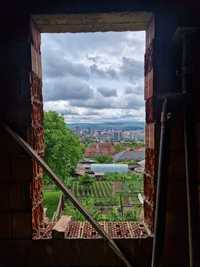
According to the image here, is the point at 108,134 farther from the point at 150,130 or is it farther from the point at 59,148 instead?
the point at 59,148

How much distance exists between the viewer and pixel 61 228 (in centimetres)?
165

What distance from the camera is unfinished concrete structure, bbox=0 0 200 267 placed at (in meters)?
1.56

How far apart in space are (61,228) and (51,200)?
0.39 metres

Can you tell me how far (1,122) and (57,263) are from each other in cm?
77

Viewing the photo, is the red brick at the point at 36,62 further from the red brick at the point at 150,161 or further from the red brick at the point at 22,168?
the red brick at the point at 150,161

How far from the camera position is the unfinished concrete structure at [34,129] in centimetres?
156

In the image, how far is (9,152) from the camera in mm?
1589

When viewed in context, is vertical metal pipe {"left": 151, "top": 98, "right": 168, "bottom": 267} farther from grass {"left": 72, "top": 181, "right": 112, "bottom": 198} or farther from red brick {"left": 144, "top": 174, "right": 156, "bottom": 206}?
grass {"left": 72, "top": 181, "right": 112, "bottom": 198}

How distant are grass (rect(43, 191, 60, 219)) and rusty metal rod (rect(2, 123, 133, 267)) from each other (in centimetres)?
45

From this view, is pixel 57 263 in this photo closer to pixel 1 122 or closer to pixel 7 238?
pixel 7 238

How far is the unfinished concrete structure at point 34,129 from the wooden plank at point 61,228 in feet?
0.12

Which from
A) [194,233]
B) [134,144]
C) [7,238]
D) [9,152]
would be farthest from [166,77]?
[7,238]

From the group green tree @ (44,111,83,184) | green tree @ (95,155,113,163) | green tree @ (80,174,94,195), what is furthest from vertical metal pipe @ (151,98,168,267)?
green tree @ (44,111,83,184)

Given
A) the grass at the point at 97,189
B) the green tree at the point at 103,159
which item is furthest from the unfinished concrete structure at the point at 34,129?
the green tree at the point at 103,159
